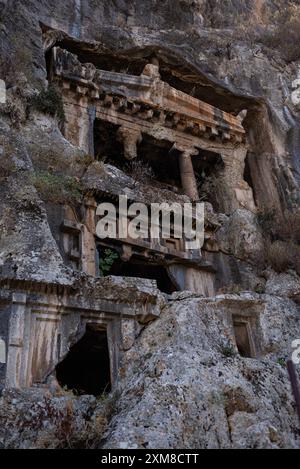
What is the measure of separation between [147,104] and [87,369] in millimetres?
8280

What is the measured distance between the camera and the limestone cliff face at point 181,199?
6082mm

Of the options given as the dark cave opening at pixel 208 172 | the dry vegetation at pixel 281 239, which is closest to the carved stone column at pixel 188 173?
the dark cave opening at pixel 208 172

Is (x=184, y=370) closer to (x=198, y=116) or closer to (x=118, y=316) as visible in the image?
A: (x=118, y=316)

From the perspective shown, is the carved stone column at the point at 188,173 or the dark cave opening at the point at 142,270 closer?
the dark cave opening at the point at 142,270

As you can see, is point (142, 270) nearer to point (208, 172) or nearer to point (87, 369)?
point (87, 369)

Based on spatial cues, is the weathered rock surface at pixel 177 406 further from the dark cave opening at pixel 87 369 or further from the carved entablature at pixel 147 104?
the carved entablature at pixel 147 104

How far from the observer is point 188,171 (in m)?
15.5

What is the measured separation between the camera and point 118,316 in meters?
8.22

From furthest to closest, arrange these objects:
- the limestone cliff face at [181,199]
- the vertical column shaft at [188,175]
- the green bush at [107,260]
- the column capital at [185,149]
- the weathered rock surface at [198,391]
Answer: the column capital at [185,149]
the vertical column shaft at [188,175]
the green bush at [107,260]
the limestone cliff face at [181,199]
the weathered rock surface at [198,391]

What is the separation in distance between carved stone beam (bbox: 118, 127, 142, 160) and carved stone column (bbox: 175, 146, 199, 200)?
1.35 m

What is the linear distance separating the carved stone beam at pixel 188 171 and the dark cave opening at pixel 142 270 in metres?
2.90

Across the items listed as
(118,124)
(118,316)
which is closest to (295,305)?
(118,316)

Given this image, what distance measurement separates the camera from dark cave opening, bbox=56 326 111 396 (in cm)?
995

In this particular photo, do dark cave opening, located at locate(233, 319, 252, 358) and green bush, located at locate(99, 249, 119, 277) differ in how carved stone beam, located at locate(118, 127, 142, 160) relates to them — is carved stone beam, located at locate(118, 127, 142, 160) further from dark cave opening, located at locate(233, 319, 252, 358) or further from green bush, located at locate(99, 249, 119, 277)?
dark cave opening, located at locate(233, 319, 252, 358)
